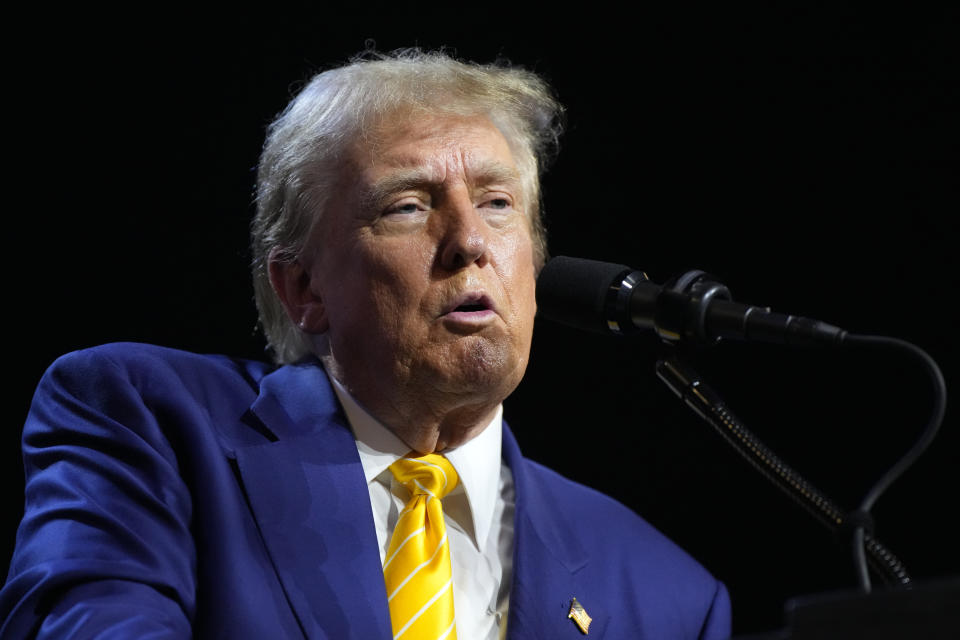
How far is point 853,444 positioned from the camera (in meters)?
2.98

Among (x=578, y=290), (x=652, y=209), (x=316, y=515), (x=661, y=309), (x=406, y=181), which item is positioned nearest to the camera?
(x=661, y=309)

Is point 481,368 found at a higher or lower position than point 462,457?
higher

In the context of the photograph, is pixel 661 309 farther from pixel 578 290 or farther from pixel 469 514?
pixel 469 514

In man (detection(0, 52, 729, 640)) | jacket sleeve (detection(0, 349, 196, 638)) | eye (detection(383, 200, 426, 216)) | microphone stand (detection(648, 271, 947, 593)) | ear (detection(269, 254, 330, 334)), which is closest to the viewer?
microphone stand (detection(648, 271, 947, 593))

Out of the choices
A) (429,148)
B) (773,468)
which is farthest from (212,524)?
(773,468)

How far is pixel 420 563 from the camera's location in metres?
2.02

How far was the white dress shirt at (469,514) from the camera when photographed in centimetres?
212

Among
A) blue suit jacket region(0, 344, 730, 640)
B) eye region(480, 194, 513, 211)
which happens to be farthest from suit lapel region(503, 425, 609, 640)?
eye region(480, 194, 513, 211)

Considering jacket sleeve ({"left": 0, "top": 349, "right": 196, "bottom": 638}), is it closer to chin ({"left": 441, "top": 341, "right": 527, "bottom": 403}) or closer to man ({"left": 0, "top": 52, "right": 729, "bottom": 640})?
man ({"left": 0, "top": 52, "right": 729, "bottom": 640})

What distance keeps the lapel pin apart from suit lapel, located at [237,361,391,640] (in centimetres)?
49

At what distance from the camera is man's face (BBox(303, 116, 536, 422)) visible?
2113 mm

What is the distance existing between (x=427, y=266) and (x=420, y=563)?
628 millimetres

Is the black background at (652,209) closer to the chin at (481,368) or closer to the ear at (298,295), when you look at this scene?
the ear at (298,295)

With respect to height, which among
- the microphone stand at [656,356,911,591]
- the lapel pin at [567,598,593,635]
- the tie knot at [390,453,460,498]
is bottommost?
the lapel pin at [567,598,593,635]
